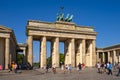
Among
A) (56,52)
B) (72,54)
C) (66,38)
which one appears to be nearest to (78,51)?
(72,54)

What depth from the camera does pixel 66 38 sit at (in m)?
72.3

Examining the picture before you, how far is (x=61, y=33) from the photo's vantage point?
2741 inches

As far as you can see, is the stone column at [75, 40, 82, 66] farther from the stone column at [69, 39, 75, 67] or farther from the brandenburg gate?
the stone column at [69, 39, 75, 67]

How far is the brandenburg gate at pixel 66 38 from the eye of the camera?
218 feet

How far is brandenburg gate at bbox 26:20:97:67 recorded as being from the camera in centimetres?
6644

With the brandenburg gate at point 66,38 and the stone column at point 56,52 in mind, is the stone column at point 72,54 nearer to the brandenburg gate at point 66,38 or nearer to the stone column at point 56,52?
the brandenburg gate at point 66,38

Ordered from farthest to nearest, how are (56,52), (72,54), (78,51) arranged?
(78,51) < (72,54) < (56,52)

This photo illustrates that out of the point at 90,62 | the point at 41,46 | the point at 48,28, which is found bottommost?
the point at 90,62

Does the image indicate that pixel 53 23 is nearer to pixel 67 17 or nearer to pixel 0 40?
pixel 67 17

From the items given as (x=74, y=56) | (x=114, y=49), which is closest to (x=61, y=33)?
(x=74, y=56)

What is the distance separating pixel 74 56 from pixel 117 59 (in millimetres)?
18266

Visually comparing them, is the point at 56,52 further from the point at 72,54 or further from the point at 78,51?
the point at 78,51

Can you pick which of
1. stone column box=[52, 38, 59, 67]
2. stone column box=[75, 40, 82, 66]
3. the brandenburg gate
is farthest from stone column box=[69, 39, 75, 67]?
stone column box=[52, 38, 59, 67]

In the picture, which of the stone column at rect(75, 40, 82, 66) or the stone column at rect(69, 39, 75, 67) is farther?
the stone column at rect(75, 40, 82, 66)
